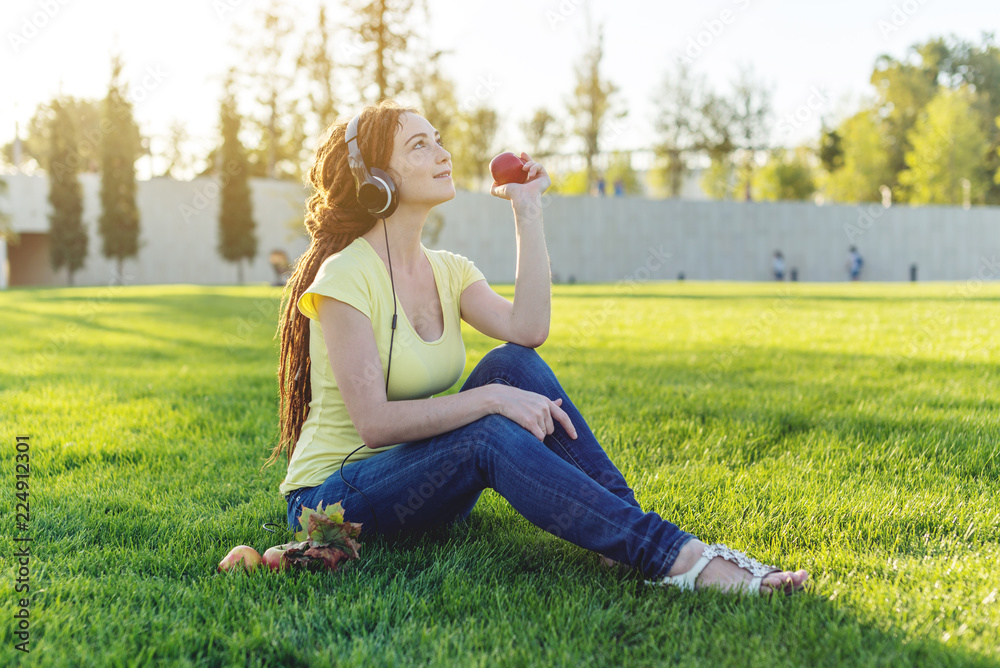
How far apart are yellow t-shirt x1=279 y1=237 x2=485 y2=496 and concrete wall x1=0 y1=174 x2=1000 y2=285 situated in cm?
2336

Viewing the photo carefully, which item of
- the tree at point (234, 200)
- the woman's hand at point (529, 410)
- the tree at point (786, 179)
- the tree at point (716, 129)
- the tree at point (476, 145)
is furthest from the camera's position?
the tree at point (786, 179)

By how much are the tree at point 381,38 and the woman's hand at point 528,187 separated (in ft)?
66.8

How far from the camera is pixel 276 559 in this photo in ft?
7.49

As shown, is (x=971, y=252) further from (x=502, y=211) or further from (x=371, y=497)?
(x=371, y=497)

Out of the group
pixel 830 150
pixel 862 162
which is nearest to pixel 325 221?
pixel 862 162

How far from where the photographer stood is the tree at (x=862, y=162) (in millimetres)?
43281

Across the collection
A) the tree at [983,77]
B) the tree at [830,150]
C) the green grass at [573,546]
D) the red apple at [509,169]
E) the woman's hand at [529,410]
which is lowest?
the green grass at [573,546]

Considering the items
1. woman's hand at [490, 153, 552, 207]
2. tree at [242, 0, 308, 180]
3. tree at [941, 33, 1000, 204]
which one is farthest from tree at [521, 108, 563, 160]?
woman's hand at [490, 153, 552, 207]

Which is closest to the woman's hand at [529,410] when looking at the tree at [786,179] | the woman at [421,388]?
the woman at [421,388]

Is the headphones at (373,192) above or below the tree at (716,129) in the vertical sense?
below

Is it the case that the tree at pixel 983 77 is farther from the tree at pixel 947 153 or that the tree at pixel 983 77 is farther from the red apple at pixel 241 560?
the red apple at pixel 241 560

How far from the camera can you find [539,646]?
1.85 m

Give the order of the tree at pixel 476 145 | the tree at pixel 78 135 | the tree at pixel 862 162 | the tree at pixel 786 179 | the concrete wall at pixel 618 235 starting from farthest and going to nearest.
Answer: the tree at pixel 786 179 < the tree at pixel 862 162 < the tree at pixel 476 145 < the tree at pixel 78 135 < the concrete wall at pixel 618 235

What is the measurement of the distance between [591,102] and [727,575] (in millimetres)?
31670
